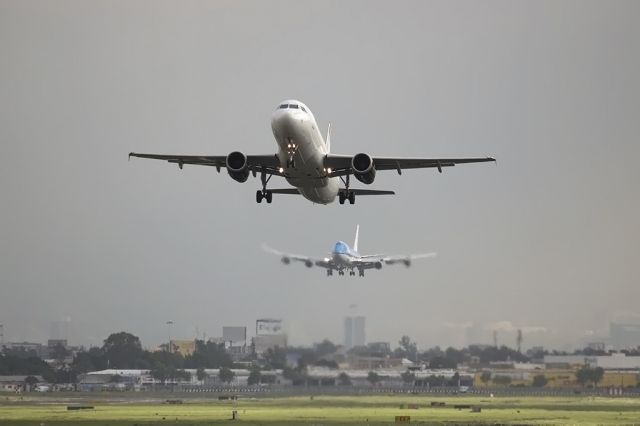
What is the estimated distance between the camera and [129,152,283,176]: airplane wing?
7462 centimetres

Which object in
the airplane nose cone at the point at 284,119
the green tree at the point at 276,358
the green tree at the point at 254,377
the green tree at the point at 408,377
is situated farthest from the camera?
the green tree at the point at 408,377

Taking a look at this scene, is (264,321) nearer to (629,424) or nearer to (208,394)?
(208,394)

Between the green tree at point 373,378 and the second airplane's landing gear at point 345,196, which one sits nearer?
the second airplane's landing gear at point 345,196

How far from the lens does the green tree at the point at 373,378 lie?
12501 cm

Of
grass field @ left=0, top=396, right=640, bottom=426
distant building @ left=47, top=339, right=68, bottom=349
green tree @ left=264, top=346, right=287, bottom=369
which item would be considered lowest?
grass field @ left=0, top=396, right=640, bottom=426

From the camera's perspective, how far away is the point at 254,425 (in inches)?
3201

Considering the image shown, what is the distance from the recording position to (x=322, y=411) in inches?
3834

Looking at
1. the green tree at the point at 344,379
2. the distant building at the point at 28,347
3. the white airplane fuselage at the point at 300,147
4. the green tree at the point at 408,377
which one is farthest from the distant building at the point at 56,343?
the white airplane fuselage at the point at 300,147

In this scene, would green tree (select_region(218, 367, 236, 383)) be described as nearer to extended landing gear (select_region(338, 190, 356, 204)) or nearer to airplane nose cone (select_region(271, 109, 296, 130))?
extended landing gear (select_region(338, 190, 356, 204))

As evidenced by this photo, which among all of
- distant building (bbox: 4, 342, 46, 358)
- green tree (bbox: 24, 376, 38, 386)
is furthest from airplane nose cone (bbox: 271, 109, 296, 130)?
green tree (bbox: 24, 376, 38, 386)

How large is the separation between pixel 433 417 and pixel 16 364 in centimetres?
4826

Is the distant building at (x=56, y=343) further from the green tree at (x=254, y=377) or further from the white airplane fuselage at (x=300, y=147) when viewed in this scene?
the white airplane fuselage at (x=300, y=147)

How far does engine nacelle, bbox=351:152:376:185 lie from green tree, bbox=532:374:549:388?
66.9 m

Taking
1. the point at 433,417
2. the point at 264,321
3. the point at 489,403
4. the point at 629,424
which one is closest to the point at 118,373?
the point at 264,321
